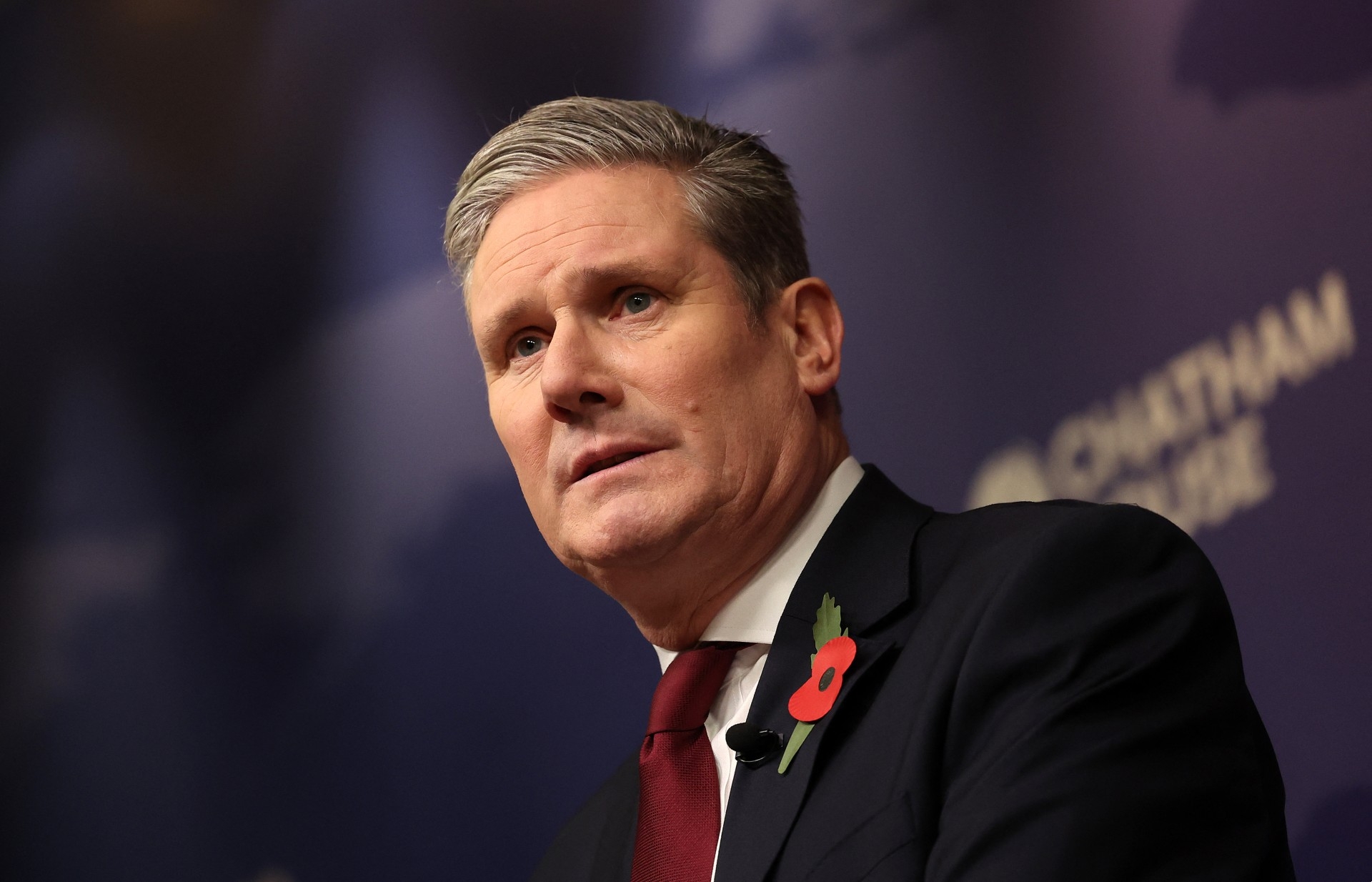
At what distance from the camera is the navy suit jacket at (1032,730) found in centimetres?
133

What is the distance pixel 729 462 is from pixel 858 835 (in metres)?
0.63

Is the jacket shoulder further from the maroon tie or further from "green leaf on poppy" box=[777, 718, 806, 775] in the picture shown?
"green leaf on poppy" box=[777, 718, 806, 775]

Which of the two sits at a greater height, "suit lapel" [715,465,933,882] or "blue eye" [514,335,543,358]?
"blue eye" [514,335,543,358]

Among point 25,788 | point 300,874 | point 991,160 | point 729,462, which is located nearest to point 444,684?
point 300,874

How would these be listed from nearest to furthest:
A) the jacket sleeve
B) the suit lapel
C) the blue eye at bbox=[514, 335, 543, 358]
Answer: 1. the jacket sleeve
2. the suit lapel
3. the blue eye at bbox=[514, 335, 543, 358]

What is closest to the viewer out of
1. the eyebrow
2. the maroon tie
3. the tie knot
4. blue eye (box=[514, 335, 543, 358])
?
the maroon tie

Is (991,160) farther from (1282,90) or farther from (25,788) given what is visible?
(25,788)

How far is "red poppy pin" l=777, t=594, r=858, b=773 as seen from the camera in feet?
5.49

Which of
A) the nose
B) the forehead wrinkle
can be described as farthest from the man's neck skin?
the forehead wrinkle

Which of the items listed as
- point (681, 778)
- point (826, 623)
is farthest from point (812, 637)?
point (681, 778)

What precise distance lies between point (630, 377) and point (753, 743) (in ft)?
1.89

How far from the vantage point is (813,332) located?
2.21 metres

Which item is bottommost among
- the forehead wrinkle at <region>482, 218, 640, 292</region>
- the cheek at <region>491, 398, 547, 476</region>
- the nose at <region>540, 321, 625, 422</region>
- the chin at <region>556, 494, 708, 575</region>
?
the chin at <region>556, 494, 708, 575</region>

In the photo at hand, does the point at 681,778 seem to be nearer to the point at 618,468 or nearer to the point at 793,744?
the point at 793,744
